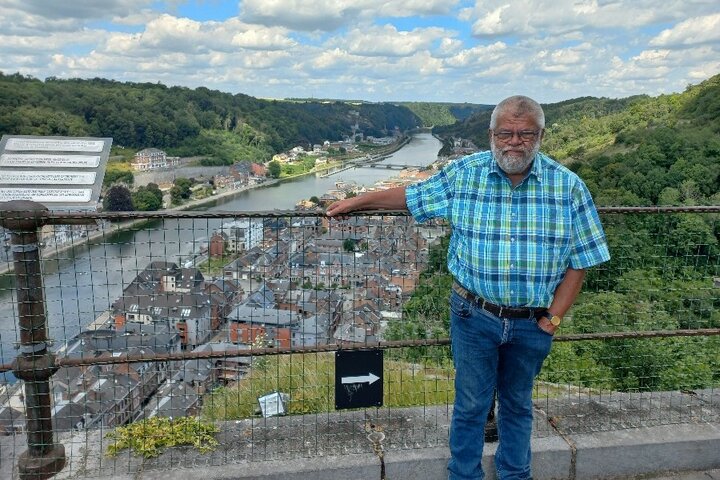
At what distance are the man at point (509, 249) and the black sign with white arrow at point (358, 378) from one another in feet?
1.73

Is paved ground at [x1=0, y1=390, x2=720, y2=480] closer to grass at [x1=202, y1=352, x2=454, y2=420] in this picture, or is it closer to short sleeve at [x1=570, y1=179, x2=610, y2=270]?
grass at [x1=202, y1=352, x2=454, y2=420]

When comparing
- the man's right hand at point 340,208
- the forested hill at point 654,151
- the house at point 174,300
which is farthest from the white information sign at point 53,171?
the forested hill at point 654,151

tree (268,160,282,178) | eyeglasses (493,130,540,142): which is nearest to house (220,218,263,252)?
eyeglasses (493,130,540,142)

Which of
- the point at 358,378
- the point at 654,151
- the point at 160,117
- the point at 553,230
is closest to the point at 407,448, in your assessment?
the point at 358,378

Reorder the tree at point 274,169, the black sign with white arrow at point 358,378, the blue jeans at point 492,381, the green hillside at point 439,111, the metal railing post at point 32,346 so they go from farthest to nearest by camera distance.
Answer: the green hillside at point 439,111, the tree at point 274,169, the black sign with white arrow at point 358,378, the metal railing post at point 32,346, the blue jeans at point 492,381

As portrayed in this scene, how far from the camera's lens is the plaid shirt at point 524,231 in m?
2.06

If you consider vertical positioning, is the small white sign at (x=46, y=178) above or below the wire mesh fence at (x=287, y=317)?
above

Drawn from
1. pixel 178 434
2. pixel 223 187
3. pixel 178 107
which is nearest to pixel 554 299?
pixel 178 434

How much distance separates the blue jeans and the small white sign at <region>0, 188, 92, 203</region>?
62.8 inches

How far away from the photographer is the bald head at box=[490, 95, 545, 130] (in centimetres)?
204

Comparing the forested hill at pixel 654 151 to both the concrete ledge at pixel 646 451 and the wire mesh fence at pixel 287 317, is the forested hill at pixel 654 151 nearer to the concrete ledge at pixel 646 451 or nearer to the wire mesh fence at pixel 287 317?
the wire mesh fence at pixel 287 317

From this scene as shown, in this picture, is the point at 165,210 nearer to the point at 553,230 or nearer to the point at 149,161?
the point at 553,230

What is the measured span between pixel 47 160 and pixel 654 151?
4013cm

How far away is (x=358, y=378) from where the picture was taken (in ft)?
9.11
